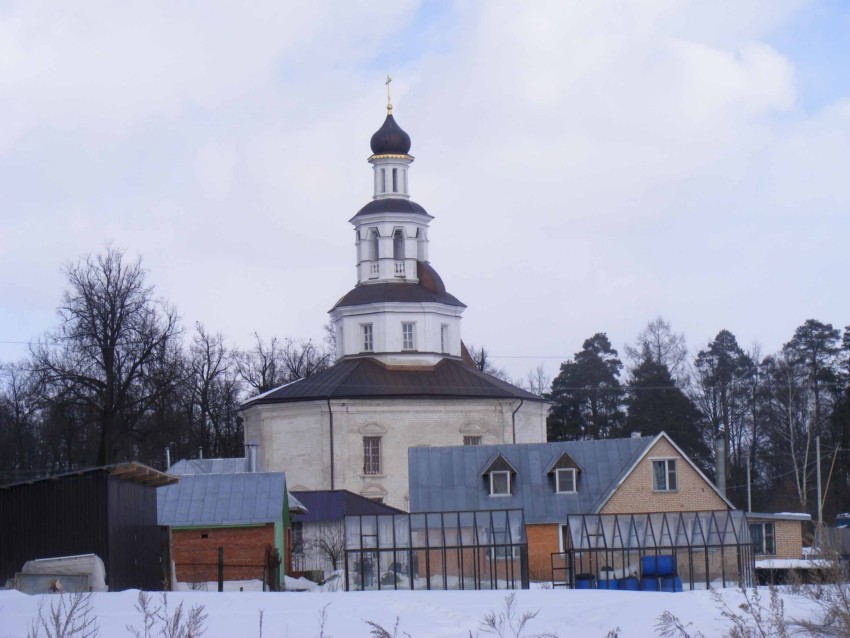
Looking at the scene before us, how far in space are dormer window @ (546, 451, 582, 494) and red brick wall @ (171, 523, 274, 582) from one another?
1119cm

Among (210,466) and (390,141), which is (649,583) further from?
(390,141)

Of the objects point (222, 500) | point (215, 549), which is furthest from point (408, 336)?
point (215, 549)

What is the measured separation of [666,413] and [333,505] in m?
33.0

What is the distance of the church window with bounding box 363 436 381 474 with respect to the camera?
58.2 metres

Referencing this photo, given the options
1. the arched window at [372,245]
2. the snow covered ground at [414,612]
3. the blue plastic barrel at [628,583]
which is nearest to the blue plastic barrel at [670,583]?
the blue plastic barrel at [628,583]

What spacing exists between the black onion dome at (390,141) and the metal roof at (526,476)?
21.6 metres

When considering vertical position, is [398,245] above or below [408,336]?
above

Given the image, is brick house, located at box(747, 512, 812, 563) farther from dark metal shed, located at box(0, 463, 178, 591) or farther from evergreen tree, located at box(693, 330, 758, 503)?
evergreen tree, located at box(693, 330, 758, 503)

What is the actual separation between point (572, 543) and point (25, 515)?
44.7 ft

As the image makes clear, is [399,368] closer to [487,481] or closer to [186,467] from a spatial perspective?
[186,467]

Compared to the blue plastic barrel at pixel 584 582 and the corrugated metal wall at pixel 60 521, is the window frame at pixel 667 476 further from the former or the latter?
the corrugated metal wall at pixel 60 521

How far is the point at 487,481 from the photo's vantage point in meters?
46.0

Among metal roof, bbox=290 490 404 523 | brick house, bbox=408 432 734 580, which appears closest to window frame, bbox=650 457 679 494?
brick house, bbox=408 432 734 580

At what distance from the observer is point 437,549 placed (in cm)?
3628
